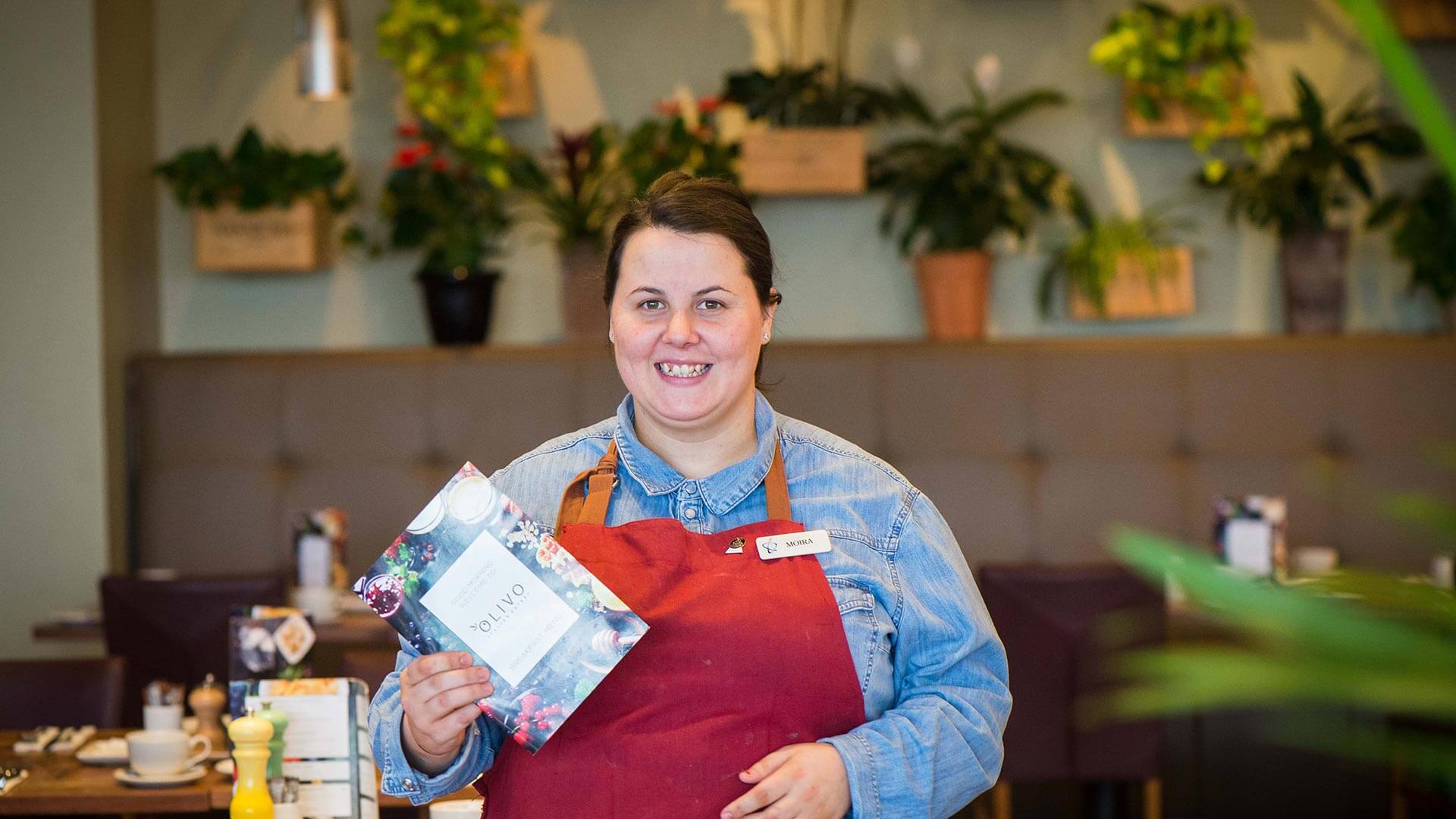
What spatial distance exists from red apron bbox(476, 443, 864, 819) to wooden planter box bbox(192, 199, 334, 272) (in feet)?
9.47

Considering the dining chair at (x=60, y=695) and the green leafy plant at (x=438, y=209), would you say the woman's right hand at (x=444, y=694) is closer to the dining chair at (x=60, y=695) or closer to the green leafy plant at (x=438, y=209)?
the dining chair at (x=60, y=695)

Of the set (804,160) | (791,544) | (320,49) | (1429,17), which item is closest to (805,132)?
(804,160)

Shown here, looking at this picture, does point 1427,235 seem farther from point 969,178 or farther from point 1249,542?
point 969,178

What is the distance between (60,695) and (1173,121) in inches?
122

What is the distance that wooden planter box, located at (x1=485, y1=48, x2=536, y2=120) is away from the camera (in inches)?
165

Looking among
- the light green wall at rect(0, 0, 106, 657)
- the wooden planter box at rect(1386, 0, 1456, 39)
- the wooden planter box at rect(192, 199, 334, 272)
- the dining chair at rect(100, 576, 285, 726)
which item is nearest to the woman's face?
the dining chair at rect(100, 576, 285, 726)

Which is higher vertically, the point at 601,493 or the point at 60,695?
the point at 601,493

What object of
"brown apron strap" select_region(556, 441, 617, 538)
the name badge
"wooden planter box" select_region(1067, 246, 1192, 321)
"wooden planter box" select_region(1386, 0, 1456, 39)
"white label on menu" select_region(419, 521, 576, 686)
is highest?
"wooden planter box" select_region(1386, 0, 1456, 39)

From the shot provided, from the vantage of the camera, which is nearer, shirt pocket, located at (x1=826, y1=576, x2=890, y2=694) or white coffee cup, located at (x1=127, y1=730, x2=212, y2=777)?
shirt pocket, located at (x1=826, y1=576, x2=890, y2=694)

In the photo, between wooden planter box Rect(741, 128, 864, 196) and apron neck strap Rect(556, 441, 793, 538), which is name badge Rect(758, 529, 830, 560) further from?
wooden planter box Rect(741, 128, 864, 196)

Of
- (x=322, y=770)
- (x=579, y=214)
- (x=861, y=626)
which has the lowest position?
(x=322, y=770)

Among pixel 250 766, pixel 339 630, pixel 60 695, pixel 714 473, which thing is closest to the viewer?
pixel 714 473

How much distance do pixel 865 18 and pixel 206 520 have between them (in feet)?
7.70

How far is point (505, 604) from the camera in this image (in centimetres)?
142
